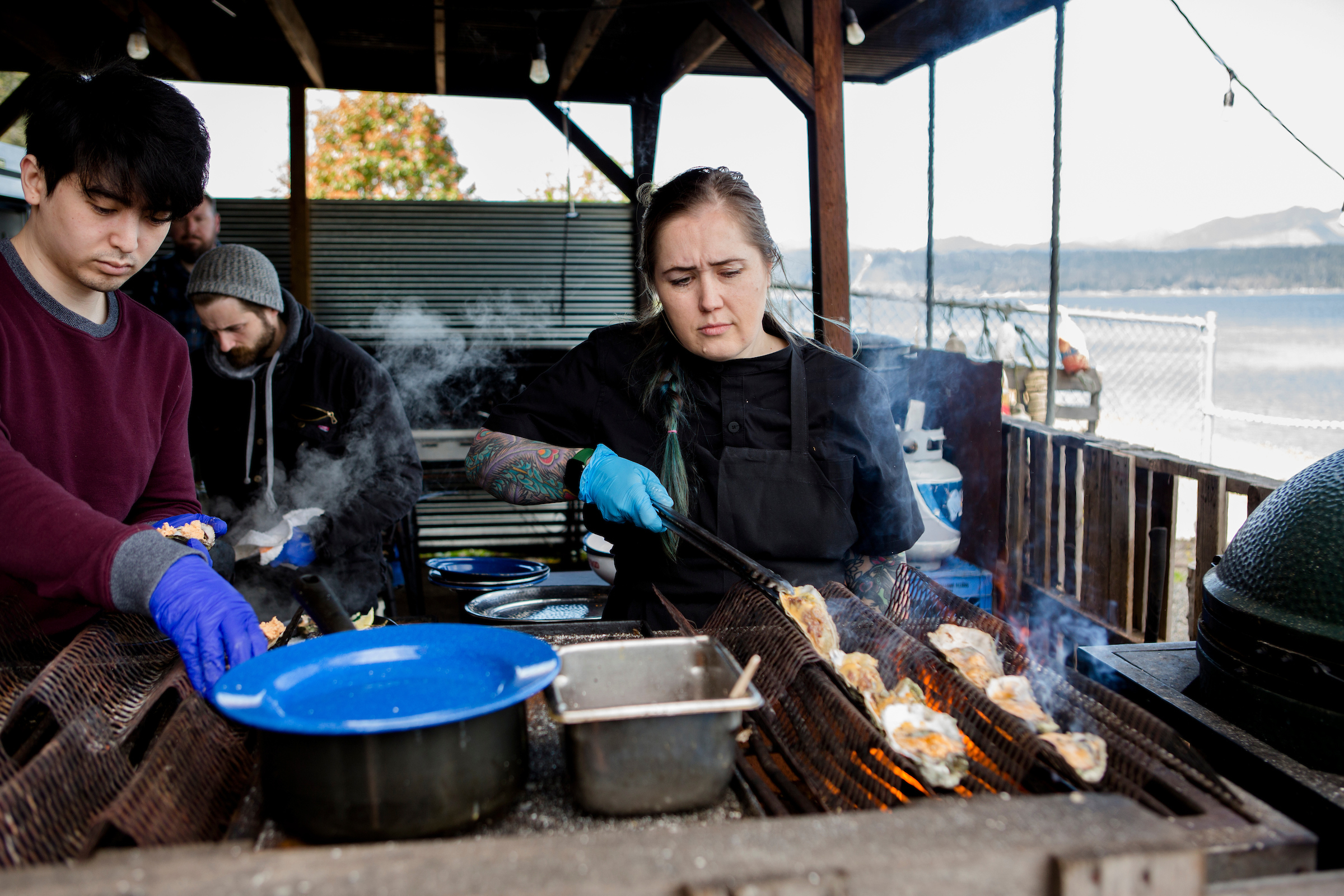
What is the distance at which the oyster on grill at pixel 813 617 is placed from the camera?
1.67 m

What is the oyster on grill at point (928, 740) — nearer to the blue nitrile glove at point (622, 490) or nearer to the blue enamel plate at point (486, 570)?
the blue nitrile glove at point (622, 490)

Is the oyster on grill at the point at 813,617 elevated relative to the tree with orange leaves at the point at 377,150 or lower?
lower

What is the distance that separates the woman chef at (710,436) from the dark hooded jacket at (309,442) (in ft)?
5.02

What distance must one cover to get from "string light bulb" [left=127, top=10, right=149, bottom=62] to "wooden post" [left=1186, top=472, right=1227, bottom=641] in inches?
260

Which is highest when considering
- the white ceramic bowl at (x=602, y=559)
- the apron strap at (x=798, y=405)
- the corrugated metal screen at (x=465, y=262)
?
the corrugated metal screen at (x=465, y=262)

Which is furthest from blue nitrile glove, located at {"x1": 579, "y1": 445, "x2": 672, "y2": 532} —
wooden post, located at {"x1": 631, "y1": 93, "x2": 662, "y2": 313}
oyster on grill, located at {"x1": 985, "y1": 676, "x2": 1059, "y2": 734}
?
wooden post, located at {"x1": 631, "y1": 93, "x2": 662, "y2": 313}

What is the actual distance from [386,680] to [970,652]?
42.9 inches

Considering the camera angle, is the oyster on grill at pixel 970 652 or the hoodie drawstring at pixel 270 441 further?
the hoodie drawstring at pixel 270 441

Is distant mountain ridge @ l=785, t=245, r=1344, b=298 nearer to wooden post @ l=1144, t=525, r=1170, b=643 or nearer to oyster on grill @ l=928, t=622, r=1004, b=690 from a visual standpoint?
wooden post @ l=1144, t=525, r=1170, b=643

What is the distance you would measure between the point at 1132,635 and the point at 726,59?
17.7 feet

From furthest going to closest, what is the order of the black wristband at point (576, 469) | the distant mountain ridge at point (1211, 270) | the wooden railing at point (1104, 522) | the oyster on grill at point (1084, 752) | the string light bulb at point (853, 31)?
the distant mountain ridge at point (1211, 270)
the string light bulb at point (853, 31)
the wooden railing at point (1104, 522)
the black wristband at point (576, 469)
the oyster on grill at point (1084, 752)

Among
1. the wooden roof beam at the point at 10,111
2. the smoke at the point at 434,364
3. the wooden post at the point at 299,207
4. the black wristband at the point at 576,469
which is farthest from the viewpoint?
the smoke at the point at 434,364

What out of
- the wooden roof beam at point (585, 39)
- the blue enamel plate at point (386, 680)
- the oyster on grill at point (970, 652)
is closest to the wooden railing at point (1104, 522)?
the oyster on grill at point (970, 652)

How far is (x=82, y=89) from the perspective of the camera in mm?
1734
